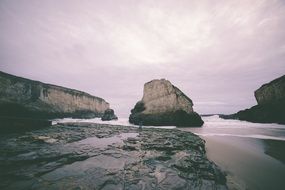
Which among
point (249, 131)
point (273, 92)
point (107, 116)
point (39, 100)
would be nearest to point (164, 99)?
point (249, 131)

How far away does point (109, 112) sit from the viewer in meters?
43.8

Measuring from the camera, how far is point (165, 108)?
27.2 meters

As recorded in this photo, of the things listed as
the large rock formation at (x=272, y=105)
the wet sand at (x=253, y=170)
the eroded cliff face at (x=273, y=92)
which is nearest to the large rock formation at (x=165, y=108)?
the large rock formation at (x=272, y=105)

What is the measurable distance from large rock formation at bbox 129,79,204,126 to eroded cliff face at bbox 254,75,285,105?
14455 mm

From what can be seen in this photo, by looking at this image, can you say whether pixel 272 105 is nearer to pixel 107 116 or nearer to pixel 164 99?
pixel 164 99

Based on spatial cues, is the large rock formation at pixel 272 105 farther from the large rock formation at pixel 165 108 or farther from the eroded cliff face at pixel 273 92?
the large rock formation at pixel 165 108

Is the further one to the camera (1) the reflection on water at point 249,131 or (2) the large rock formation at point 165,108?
(2) the large rock formation at point 165,108

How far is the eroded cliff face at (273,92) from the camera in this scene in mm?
26105

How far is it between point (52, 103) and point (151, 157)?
4509 cm

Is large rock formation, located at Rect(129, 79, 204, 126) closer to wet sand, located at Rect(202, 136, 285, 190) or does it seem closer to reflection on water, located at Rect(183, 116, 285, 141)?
reflection on water, located at Rect(183, 116, 285, 141)

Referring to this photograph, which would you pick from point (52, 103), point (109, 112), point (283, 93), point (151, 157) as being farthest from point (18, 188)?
point (52, 103)

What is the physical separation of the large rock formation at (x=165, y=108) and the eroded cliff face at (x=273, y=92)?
14.5 metres

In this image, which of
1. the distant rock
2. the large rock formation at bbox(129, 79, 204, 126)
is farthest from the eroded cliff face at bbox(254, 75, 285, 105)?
the distant rock

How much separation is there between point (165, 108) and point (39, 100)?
1299 inches
